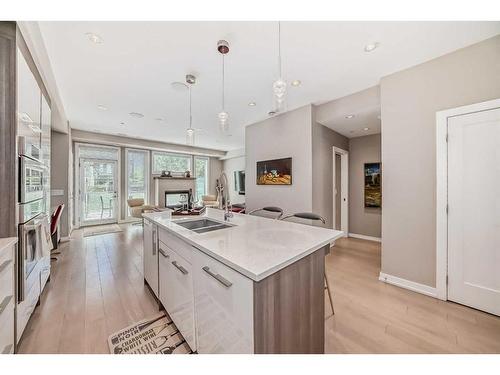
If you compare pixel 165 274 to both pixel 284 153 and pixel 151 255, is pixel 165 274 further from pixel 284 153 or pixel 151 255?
pixel 284 153

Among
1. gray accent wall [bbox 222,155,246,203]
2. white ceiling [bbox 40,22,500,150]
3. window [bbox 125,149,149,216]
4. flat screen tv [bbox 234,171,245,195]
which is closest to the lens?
white ceiling [bbox 40,22,500,150]

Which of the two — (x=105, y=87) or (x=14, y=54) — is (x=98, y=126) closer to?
(x=105, y=87)

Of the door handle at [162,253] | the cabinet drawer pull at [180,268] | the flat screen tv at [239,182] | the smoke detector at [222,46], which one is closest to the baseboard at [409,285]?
the cabinet drawer pull at [180,268]

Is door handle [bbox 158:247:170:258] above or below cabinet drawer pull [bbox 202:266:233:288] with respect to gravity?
below

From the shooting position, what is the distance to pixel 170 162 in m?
7.32

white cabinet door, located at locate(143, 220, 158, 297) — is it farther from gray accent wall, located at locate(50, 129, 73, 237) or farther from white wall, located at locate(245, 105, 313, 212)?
gray accent wall, located at locate(50, 129, 73, 237)

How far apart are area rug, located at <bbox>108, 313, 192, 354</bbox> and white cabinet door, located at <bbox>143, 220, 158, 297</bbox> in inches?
11.6

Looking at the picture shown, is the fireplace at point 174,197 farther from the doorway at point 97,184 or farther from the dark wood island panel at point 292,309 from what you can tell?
the dark wood island panel at point 292,309

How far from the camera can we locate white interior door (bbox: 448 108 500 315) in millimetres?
1791

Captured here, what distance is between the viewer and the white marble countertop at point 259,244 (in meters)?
0.89

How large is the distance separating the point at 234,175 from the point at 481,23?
7.12m

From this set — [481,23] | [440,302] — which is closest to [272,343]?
[440,302]

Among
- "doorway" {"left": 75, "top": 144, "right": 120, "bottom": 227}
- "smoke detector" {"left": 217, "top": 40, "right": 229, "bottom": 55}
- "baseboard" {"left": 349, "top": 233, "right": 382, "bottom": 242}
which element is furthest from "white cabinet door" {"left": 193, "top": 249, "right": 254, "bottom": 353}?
"doorway" {"left": 75, "top": 144, "right": 120, "bottom": 227}

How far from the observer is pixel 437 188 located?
208cm
